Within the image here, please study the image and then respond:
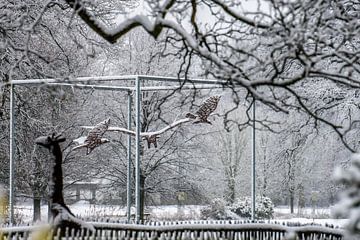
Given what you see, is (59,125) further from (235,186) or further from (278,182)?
(278,182)

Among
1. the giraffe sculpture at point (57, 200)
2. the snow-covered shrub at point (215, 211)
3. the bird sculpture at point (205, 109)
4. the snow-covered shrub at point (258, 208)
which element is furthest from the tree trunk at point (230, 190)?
the giraffe sculpture at point (57, 200)

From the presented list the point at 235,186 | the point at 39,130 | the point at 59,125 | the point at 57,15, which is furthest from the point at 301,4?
the point at 235,186

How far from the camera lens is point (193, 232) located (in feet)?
25.4

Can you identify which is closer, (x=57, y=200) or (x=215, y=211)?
(x=57, y=200)

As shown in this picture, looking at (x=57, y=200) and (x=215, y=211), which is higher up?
(x=57, y=200)

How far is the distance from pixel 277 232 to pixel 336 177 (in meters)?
6.20

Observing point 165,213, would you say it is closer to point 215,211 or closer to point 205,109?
point 215,211

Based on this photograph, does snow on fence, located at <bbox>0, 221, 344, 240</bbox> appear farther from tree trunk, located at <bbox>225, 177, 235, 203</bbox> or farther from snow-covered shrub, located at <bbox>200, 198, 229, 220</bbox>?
tree trunk, located at <bbox>225, 177, 235, 203</bbox>

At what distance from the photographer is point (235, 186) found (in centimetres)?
2530

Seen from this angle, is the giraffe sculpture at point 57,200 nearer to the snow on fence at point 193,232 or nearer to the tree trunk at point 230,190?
the snow on fence at point 193,232

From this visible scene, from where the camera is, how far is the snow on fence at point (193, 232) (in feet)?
23.5

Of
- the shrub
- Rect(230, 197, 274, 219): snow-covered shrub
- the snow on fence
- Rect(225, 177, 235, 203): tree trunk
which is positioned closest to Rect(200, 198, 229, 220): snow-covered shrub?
the shrub

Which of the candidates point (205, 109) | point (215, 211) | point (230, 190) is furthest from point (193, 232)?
point (230, 190)

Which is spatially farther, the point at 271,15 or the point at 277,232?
the point at 277,232
